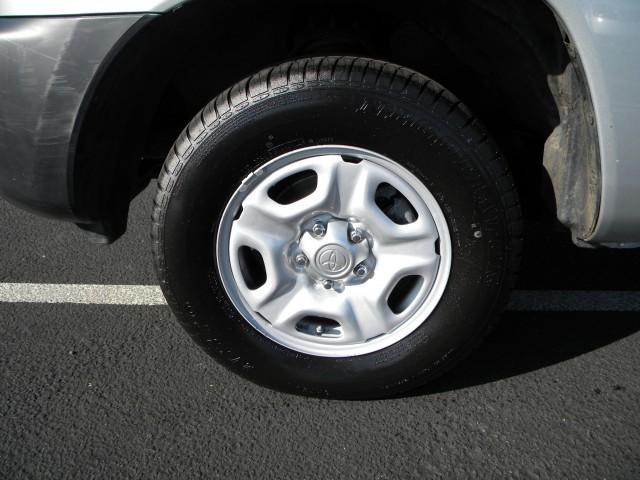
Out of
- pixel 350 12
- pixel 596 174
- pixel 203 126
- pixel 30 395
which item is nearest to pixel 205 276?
pixel 203 126

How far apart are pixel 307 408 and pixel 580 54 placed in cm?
131

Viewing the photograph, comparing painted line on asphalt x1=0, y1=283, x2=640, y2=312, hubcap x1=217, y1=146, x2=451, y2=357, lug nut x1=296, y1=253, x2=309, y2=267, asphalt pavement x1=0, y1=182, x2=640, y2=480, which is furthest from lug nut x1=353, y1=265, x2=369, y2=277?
painted line on asphalt x1=0, y1=283, x2=640, y2=312

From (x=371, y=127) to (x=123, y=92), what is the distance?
2.26ft

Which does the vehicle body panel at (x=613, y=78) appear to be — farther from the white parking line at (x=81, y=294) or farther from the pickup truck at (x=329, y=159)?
the white parking line at (x=81, y=294)

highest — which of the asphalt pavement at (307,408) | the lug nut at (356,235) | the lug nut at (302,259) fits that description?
the lug nut at (356,235)

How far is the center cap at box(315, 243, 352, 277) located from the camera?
208cm

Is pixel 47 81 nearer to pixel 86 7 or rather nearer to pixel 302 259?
pixel 86 7

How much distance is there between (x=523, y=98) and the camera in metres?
2.19

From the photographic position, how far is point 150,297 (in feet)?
9.07

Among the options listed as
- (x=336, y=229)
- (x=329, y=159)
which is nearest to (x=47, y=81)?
(x=329, y=159)

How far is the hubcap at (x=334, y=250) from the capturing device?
201cm

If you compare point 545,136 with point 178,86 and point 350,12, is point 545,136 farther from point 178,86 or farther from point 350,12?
point 178,86

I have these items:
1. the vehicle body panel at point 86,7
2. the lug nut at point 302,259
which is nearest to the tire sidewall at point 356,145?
the lug nut at point 302,259

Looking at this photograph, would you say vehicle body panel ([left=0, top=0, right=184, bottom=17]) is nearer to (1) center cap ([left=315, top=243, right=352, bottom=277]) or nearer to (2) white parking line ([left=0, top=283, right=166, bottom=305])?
(1) center cap ([left=315, top=243, right=352, bottom=277])
